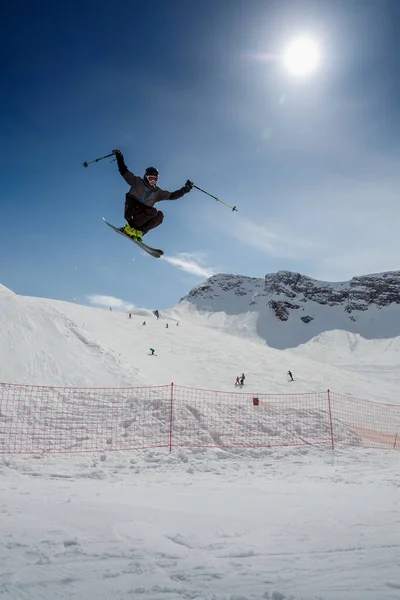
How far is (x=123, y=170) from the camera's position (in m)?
8.79

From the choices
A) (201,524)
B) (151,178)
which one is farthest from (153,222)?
(201,524)

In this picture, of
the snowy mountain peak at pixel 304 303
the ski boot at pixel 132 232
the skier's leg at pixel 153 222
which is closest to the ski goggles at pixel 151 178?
the skier's leg at pixel 153 222

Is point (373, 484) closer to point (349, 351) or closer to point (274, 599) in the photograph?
point (274, 599)

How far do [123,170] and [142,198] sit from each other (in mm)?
786

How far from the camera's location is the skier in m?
8.75

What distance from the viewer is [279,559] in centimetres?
354

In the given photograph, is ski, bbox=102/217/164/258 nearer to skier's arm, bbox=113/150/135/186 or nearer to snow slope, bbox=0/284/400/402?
skier's arm, bbox=113/150/135/186

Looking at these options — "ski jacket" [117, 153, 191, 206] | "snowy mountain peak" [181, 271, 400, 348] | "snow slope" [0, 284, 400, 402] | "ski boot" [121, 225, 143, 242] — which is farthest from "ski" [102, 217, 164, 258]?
"snowy mountain peak" [181, 271, 400, 348]

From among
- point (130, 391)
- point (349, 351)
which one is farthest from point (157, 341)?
point (349, 351)

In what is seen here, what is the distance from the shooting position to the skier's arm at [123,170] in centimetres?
877

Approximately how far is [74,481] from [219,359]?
77.1 ft

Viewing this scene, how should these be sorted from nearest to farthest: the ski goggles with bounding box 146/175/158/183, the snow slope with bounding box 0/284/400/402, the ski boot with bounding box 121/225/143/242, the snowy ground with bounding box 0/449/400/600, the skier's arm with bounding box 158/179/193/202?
the snowy ground with bounding box 0/449/400/600, the ski goggles with bounding box 146/175/158/183, the skier's arm with bounding box 158/179/193/202, the ski boot with bounding box 121/225/143/242, the snow slope with bounding box 0/284/400/402

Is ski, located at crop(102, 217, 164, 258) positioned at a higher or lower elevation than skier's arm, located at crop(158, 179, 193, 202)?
lower

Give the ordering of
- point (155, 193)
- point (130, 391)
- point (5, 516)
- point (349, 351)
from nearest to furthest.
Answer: point (5, 516), point (155, 193), point (130, 391), point (349, 351)
